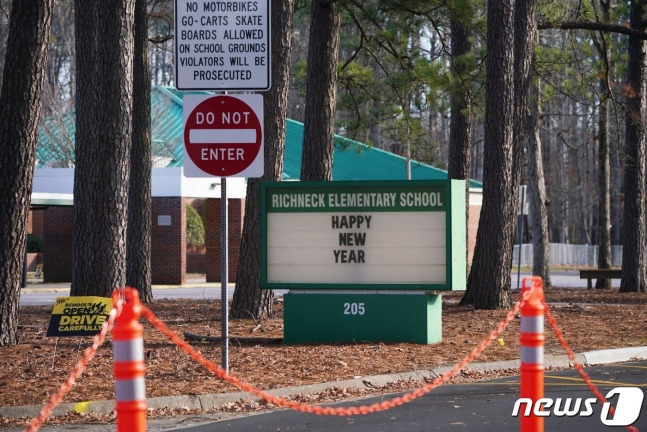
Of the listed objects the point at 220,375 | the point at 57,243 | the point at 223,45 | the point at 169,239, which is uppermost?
the point at 223,45

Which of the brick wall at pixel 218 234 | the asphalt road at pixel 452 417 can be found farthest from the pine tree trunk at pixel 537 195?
the asphalt road at pixel 452 417

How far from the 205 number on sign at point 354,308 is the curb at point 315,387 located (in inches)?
79.4

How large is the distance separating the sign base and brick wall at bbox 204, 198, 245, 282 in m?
27.2

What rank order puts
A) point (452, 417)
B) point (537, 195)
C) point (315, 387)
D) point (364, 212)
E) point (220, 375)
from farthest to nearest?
point (537, 195)
point (364, 212)
point (315, 387)
point (452, 417)
point (220, 375)

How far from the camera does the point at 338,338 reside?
14773mm

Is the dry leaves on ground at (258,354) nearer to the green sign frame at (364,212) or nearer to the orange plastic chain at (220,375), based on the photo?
the green sign frame at (364,212)

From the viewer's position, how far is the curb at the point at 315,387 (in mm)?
9883

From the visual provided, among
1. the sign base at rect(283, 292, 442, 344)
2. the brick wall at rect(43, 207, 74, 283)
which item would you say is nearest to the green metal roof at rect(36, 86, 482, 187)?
the brick wall at rect(43, 207, 74, 283)

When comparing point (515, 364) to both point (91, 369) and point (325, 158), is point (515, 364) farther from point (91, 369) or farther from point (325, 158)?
point (325, 158)

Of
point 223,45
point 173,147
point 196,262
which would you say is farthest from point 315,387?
point 196,262

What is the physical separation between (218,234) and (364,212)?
28.8 meters

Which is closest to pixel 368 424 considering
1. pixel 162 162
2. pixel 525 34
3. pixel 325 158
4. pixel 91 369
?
pixel 91 369

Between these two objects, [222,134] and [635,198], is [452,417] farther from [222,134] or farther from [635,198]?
[635,198]

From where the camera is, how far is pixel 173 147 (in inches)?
1982
